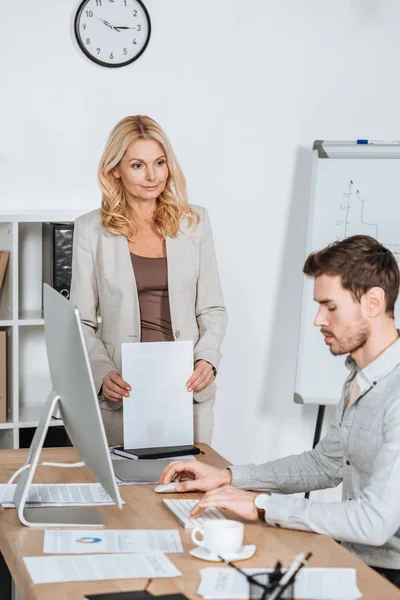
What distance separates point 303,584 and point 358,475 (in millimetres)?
449

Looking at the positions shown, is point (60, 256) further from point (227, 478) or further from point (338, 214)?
point (227, 478)

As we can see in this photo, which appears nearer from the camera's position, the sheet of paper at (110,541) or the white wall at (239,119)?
the sheet of paper at (110,541)

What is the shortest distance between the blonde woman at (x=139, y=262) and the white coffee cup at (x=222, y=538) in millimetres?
970

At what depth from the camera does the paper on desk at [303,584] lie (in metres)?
1.43

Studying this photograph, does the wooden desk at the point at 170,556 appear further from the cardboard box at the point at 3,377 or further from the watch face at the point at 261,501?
the cardboard box at the point at 3,377

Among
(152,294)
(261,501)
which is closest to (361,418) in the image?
(261,501)

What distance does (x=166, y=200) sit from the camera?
2.67 m

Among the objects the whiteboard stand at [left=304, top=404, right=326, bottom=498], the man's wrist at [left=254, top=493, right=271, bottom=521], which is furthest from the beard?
the whiteboard stand at [left=304, top=404, right=326, bottom=498]

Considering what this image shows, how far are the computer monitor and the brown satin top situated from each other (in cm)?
67

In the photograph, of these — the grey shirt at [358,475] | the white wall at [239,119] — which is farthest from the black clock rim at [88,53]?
the grey shirt at [358,475]

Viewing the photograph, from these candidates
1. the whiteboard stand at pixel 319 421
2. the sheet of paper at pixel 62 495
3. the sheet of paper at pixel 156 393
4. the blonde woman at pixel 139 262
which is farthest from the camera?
the whiteboard stand at pixel 319 421

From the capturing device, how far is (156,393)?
2.32m

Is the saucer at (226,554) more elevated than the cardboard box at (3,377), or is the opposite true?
the saucer at (226,554)

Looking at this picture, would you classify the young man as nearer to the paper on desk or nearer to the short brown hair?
the short brown hair
